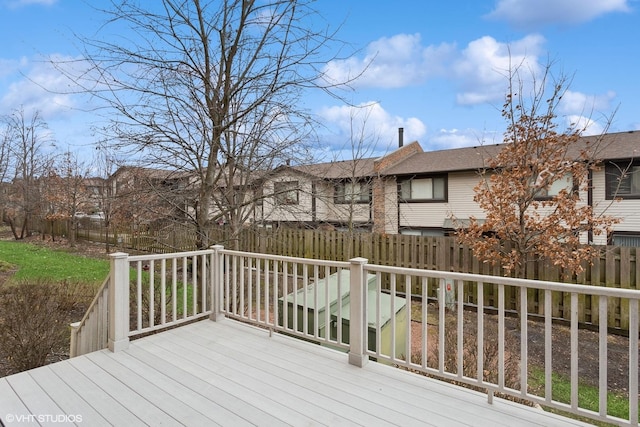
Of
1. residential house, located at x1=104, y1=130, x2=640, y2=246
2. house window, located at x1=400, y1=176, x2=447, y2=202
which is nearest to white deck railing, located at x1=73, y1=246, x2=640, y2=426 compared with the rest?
residential house, located at x1=104, y1=130, x2=640, y2=246

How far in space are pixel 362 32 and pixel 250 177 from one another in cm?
254

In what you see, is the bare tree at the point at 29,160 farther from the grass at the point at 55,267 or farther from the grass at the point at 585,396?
the grass at the point at 585,396

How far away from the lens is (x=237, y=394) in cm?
253

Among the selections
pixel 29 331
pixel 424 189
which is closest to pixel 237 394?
pixel 29 331

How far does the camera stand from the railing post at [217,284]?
4.25 metres

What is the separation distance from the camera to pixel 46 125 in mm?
16391

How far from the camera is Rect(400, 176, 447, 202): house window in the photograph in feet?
41.3

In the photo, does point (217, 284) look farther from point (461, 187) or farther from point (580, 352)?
point (461, 187)

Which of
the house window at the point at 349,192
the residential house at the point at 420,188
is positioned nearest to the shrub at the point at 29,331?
the residential house at the point at 420,188

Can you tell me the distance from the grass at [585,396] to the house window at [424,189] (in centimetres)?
876

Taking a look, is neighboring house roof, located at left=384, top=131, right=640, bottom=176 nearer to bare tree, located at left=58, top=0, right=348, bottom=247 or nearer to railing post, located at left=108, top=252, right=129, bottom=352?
bare tree, located at left=58, top=0, right=348, bottom=247

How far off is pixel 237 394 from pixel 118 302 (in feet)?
5.36

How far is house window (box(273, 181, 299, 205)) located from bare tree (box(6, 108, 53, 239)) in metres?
17.1

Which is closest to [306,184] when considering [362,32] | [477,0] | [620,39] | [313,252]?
[362,32]
